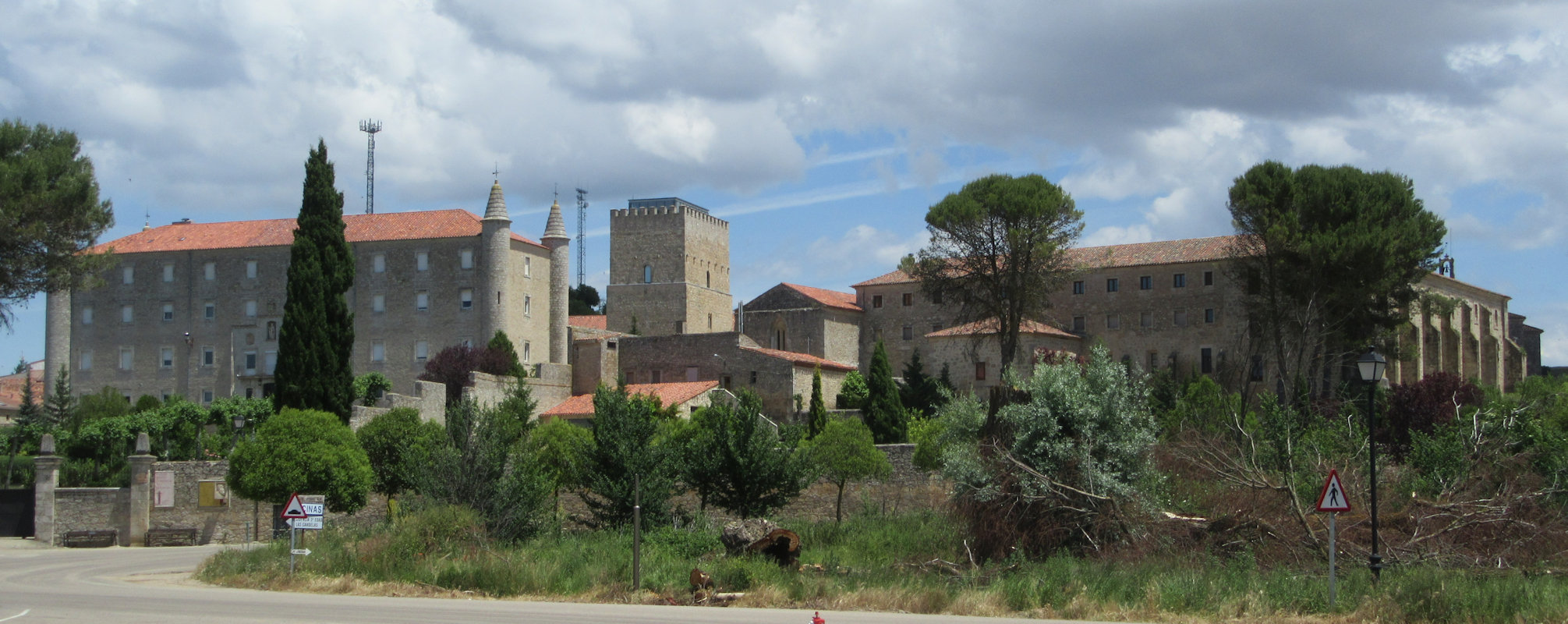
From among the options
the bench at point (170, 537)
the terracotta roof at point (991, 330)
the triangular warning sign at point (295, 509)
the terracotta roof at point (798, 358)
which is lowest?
the bench at point (170, 537)

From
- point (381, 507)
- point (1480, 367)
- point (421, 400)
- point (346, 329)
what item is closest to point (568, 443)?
point (381, 507)

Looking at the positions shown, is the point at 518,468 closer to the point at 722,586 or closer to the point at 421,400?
the point at 722,586

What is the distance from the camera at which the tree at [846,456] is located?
1391 inches

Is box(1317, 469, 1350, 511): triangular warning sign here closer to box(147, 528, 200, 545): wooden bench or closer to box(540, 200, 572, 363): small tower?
box(147, 528, 200, 545): wooden bench

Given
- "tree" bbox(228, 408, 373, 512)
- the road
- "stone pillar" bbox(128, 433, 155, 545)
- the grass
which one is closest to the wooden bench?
"stone pillar" bbox(128, 433, 155, 545)

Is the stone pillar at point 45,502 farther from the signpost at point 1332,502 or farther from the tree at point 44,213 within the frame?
the signpost at point 1332,502

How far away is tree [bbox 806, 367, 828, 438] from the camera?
50981 mm

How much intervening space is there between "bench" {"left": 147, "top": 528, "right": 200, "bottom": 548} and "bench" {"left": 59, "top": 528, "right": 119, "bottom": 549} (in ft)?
3.08

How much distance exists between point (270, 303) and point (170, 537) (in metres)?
25.9

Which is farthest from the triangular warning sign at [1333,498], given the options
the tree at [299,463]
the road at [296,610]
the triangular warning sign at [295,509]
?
the tree at [299,463]

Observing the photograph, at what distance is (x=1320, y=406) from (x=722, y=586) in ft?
98.5

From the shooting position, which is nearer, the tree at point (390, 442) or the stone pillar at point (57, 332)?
the tree at point (390, 442)

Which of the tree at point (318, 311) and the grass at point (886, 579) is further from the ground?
the tree at point (318, 311)

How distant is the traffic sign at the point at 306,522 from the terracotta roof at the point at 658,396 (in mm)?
23762
